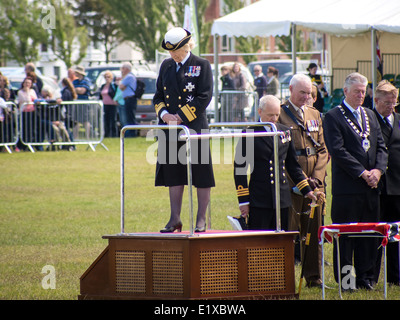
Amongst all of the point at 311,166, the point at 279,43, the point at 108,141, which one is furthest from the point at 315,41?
the point at 311,166

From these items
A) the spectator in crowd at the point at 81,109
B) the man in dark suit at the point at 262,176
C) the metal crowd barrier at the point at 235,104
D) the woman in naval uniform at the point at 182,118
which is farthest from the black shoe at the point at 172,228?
the metal crowd barrier at the point at 235,104

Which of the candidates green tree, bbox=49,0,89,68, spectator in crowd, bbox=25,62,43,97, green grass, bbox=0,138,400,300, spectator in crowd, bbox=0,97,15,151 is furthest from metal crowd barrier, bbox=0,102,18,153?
green tree, bbox=49,0,89,68

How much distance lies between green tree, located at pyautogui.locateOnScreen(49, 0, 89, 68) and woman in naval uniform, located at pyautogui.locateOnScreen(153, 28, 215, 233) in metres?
40.9

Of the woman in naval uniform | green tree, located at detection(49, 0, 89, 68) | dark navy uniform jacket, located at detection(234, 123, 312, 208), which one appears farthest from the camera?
green tree, located at detection(49, 0, 89, 68)

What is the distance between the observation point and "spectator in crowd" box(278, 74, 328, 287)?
844 centimetres

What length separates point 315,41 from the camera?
6650 cm

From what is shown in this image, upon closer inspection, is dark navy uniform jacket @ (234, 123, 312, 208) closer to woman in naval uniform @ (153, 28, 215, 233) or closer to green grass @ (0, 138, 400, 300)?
woman in naval uniform @ (153, 28, 215, 233)

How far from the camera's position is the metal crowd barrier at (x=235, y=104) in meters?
25.0

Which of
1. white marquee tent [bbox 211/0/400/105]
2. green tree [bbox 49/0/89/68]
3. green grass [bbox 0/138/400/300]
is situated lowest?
green grass [bbox 0/138/400/300]

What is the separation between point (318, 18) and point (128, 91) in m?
7.44

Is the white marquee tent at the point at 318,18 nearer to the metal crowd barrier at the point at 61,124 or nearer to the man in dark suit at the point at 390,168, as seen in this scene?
the metal crowd barrier at the point at 61,124

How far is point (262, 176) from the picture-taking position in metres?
7.98

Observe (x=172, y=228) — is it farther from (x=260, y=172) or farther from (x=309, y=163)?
(x=309, y=163)
